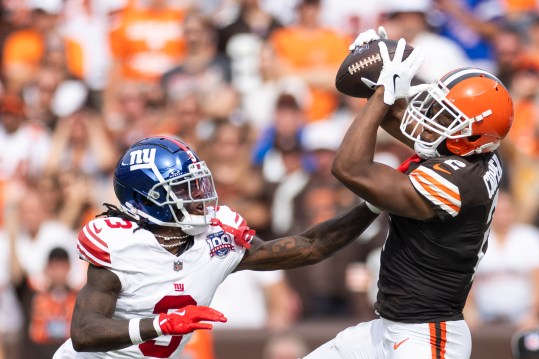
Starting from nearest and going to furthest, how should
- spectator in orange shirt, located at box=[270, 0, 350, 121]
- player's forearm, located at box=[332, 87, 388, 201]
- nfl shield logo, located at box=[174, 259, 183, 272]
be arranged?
1. player's forearm, located at box=[332, 87, 388, 201]
2. nfl shield logo, located at box=[174, 259, 183, 272]
3. spectator in orange shirt, located at box=[270, 0, 350, 121]

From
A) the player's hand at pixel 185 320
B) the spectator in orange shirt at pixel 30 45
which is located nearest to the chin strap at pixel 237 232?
the player's hand at pixel 185 320

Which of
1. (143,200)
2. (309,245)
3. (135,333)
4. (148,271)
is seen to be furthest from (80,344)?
(309,245)

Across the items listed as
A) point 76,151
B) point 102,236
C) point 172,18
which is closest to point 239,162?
point 76,151

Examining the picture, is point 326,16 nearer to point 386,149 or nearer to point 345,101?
point 345,101

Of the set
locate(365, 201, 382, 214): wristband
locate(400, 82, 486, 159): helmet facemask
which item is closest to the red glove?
locate(365, 201, 382, 214): wristband

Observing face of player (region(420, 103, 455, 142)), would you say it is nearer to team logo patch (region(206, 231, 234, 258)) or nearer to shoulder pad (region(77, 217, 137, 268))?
team logo patch (region(206, 231, 234, 258))

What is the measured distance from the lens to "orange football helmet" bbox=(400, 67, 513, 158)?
4402 millimetres

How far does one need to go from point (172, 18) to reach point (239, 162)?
2199 millimetres

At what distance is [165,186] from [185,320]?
67 cm

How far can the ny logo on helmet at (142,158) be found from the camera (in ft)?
14.8

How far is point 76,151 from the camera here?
905 cm

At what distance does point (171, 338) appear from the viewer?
4.57m

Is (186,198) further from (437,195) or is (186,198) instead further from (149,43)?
(149,43)

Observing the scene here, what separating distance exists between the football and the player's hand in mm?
1264
